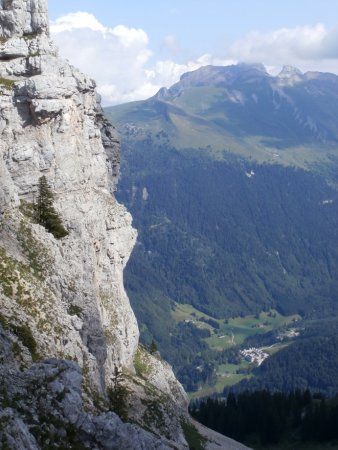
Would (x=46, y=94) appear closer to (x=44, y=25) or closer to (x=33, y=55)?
(x=33, y=55)

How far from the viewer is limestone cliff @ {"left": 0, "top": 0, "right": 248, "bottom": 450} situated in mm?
44281

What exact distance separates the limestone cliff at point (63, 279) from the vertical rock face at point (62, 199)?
16 centimetres

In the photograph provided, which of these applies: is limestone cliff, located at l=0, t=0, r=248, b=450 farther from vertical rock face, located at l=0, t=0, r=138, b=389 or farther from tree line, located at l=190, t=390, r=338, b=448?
tree line, located at l=190, t=390, r=338, b=448

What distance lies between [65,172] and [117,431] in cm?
4570

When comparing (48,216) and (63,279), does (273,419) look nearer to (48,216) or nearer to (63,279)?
(63,279)

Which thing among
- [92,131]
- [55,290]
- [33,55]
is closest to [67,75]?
[33,55]

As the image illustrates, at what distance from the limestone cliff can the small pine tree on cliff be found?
1025mm

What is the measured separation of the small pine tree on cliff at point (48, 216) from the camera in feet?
244

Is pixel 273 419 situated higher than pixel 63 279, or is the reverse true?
pixel 63 279

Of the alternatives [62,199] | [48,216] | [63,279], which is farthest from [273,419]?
[48,216]

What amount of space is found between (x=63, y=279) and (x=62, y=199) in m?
14.2

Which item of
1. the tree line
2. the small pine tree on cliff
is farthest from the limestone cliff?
the tree line

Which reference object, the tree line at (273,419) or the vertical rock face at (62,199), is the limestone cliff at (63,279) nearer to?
the vertical rock face at (62,199)

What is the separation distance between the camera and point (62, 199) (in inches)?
3169
